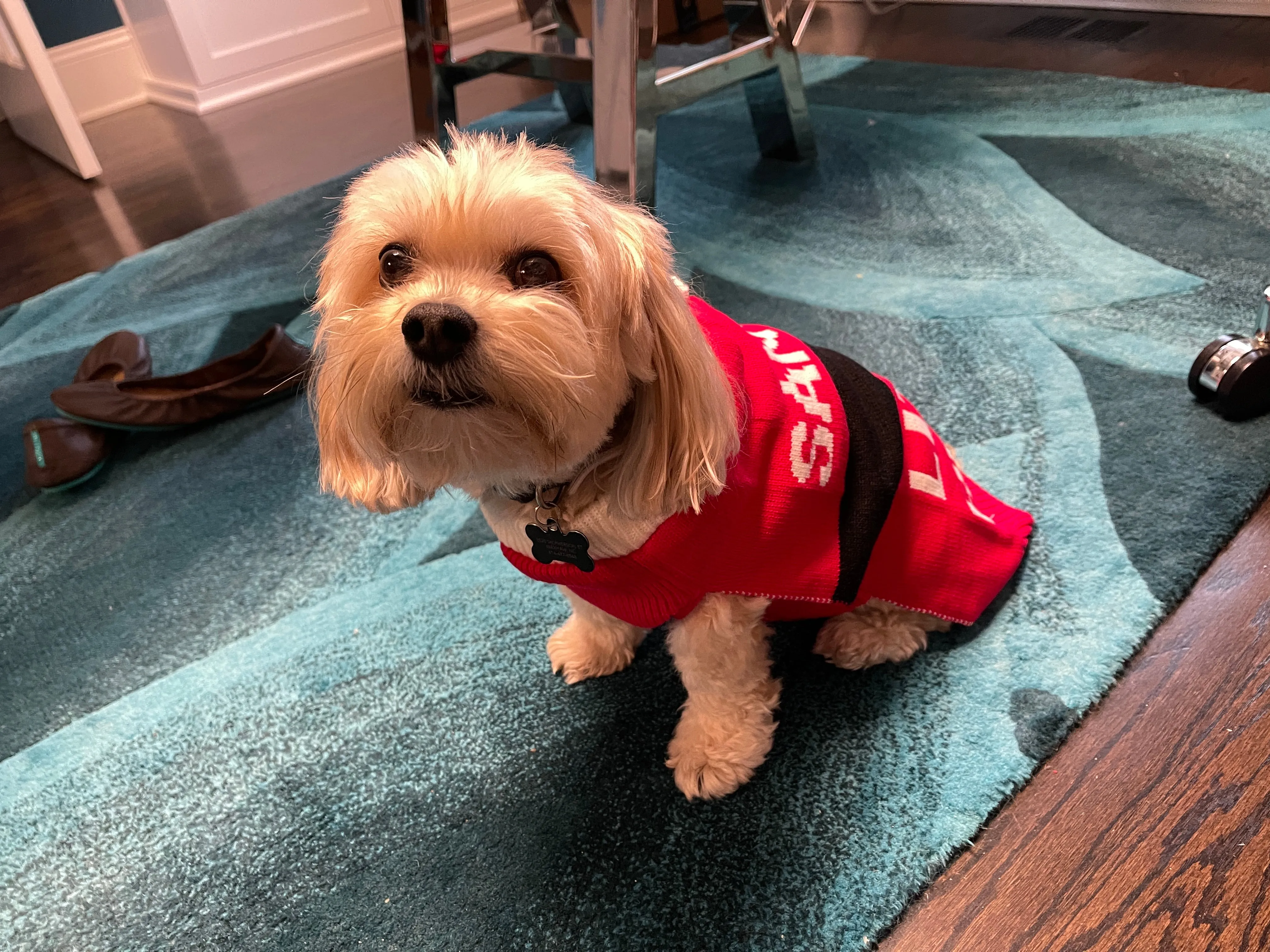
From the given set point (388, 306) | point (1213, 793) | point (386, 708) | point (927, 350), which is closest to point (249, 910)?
point (386, 708)

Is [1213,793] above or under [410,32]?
under

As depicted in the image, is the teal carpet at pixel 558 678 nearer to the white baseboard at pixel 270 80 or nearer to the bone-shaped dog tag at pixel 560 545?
the bone-shaped dog tag at pixel 560 545

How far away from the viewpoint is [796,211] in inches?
81.0

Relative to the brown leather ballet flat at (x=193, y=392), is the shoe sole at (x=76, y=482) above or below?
below

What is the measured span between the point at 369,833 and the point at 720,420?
663 mm

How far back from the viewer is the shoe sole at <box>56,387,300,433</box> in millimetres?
1573

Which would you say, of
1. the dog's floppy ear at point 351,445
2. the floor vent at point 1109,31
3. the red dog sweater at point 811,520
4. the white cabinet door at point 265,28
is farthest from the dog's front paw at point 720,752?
the white cabinet door at point 265,28

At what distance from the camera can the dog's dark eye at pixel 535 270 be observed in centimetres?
69

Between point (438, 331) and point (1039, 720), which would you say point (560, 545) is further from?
point (1039, 720)

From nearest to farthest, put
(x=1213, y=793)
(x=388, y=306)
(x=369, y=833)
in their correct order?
(x=388, y=306) → (x=1213, y=793) → (x=369, y=833)

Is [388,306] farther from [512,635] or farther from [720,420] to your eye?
[512,635]

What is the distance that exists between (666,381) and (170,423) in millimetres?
1310

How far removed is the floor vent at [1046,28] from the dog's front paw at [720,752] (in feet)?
9.60

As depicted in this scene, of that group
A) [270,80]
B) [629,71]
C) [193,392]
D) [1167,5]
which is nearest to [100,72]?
[270,80]
